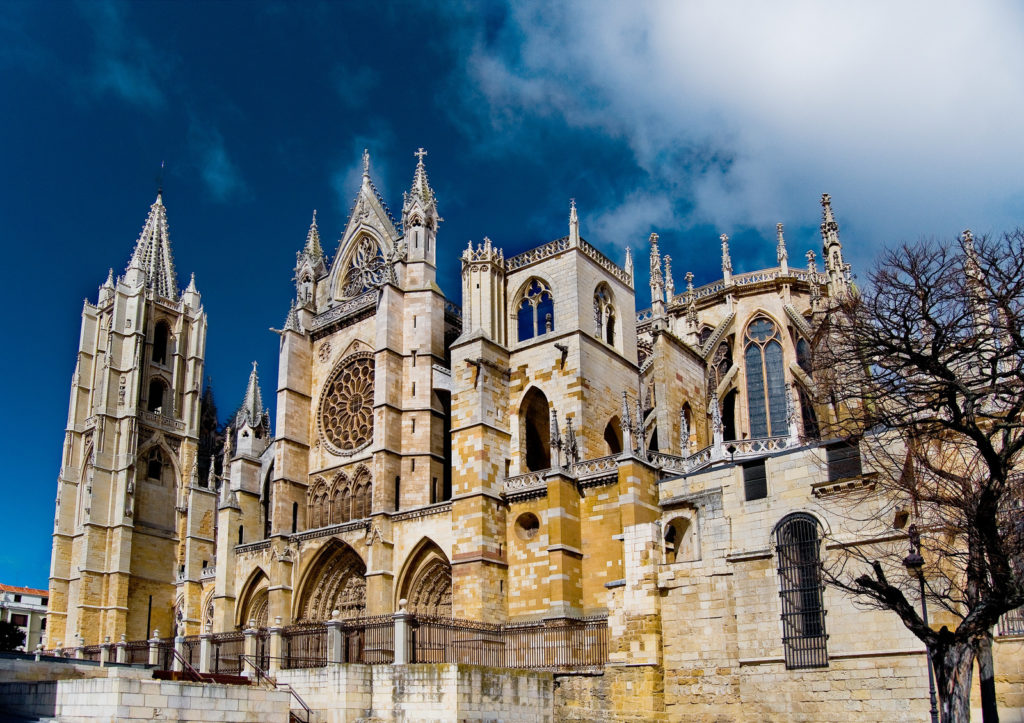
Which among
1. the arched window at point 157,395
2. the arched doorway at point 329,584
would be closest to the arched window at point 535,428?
the arched doorway at point 329,584

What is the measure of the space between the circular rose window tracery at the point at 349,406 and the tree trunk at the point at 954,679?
21.9m

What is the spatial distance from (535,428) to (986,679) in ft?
56.5

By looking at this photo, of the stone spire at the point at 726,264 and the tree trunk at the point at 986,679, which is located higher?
the stone spire at the point at 726,264

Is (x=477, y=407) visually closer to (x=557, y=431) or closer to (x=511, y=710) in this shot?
(x=557, y=431)

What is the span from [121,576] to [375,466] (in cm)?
1548

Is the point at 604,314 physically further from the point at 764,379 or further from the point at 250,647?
the point at 250,647

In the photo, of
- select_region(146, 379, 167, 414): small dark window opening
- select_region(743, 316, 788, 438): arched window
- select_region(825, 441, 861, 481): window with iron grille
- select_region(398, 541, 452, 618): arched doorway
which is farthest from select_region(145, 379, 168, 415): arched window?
select_region(825, 441, 861, 481): window with iron grille

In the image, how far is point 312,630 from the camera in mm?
20000

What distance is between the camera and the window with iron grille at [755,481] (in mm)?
16109

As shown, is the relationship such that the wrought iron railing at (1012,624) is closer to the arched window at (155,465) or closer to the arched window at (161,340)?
the arched window at (155,465)

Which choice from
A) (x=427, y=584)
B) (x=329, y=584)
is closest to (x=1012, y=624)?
(x=427, y=584)

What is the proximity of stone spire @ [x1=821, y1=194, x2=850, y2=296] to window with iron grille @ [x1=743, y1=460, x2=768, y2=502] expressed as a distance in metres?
9.29

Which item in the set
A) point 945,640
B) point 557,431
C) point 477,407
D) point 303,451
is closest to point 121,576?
point 303,451

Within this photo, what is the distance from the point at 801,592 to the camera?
1521 centimetres
